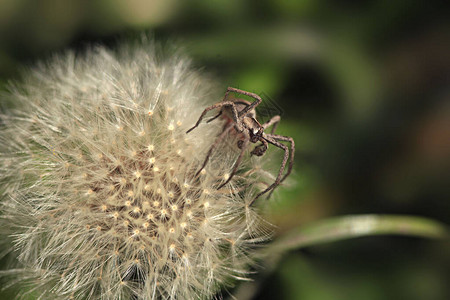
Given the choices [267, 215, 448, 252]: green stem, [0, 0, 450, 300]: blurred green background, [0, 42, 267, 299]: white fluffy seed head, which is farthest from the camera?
[0, 0, 450, 300]: blurred green background

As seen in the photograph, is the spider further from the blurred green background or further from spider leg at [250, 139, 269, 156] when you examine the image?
the blurred green background

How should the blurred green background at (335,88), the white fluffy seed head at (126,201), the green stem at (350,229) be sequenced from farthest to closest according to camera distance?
the blurred green background at (335,88)
the green stem at (350,229)
the white fluffy seed head at (126,201)

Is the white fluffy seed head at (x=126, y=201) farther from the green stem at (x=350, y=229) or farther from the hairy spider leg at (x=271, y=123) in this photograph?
the green stem at (x=350, y=229)

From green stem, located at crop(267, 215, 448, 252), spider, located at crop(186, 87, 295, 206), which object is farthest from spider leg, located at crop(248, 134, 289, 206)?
green stem, located at crop(267, 215, 448, 252)

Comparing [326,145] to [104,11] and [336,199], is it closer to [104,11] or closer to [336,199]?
[336,199]

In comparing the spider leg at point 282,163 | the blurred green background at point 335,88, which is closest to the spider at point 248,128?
the spider leg at point 282,163
